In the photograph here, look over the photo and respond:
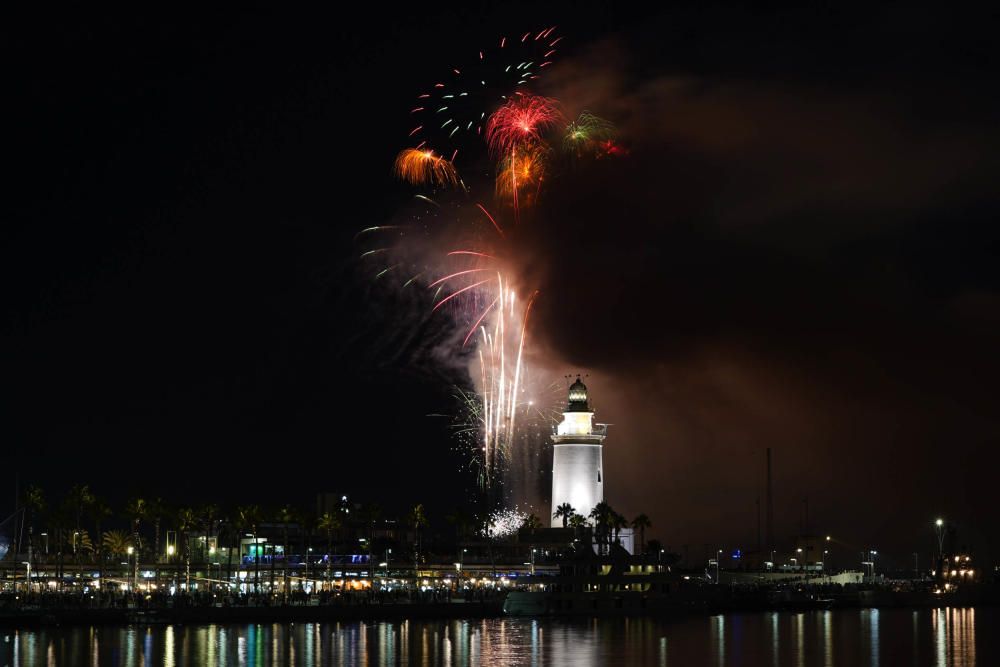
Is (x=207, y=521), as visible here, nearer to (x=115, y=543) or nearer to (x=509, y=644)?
(x=115, y=543)

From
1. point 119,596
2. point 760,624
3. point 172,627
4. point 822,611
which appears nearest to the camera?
point 172,627

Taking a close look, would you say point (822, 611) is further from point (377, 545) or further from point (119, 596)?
point (119, 596)

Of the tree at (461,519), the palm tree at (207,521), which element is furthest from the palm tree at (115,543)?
the tree at (461,519)

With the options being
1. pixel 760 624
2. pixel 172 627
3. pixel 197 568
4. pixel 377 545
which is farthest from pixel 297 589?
pixel 760 624

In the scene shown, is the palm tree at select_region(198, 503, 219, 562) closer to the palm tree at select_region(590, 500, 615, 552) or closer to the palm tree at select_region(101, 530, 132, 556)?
the palm tree at select_region(101, 530, 132, 556)

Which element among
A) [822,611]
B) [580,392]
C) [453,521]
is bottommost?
[822,611]

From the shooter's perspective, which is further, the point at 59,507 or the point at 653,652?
the point at 59,507
